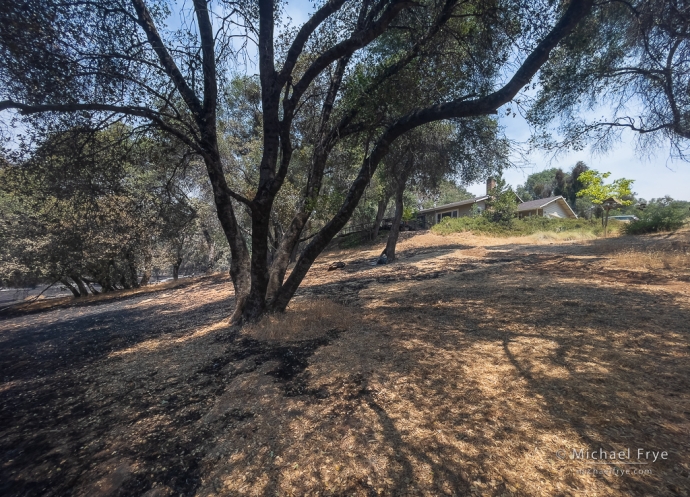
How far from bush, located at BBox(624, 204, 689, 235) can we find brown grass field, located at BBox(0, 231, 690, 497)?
12.1 metres

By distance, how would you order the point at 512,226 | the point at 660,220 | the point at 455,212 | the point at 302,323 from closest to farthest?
the point at 302,323 < the point at 660,220 < the point at 512,226 < the point at 455,212

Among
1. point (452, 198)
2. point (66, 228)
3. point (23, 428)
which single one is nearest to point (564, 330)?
point (23, 428)

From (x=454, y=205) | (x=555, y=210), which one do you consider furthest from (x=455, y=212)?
(x=555, y=210)

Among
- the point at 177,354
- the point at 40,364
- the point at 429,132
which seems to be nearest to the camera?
the point at 177,354

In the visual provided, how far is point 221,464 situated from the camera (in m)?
2.41

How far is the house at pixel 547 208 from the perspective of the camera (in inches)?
1225

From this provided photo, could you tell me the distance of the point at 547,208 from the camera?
3203 centimetres

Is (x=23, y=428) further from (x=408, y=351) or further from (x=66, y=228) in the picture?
(x=66, y=228)

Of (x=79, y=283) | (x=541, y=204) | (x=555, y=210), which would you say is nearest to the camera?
(x=79, y=283)

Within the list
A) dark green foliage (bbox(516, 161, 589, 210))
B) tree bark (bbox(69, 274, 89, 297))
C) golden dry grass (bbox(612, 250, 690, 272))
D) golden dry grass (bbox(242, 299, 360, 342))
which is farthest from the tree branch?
dark green foliage (bbox(516, 161, 589, 210))

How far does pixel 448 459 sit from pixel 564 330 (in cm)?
317

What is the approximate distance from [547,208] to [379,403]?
3631 centimetres

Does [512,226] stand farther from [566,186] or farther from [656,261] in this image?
[566,186]

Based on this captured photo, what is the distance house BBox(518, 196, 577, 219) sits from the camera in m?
31.1
